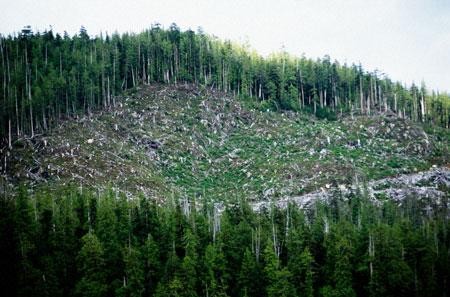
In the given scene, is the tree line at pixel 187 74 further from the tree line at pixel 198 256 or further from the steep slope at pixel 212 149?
the tree line at pixel 198 256

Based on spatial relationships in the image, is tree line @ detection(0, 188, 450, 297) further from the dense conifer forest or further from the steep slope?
the steep slope

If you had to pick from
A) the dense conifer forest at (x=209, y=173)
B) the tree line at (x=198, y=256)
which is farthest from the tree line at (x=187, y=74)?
the tree line at (x=198, y=256)

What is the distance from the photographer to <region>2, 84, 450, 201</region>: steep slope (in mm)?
98250

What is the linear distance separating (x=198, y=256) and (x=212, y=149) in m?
59.8

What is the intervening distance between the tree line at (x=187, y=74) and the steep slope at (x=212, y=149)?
692 centimetres

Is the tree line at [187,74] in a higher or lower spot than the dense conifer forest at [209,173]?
higher

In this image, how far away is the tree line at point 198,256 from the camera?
57.2 meters

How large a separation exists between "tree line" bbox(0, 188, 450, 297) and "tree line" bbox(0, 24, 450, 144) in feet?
187

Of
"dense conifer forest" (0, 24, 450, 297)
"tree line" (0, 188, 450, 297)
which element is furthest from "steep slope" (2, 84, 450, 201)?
"tree line" (0, 188, 450, 297)

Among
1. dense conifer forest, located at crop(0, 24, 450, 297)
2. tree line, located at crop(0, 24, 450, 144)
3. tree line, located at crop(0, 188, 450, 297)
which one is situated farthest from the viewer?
tree line, located at crop(0, 24, 450, 144)

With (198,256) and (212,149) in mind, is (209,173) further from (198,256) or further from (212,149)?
(198,256)

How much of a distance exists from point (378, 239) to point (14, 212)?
4738 centimetres

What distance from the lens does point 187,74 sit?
146 m

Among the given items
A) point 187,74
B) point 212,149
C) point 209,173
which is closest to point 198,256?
point 209,173
